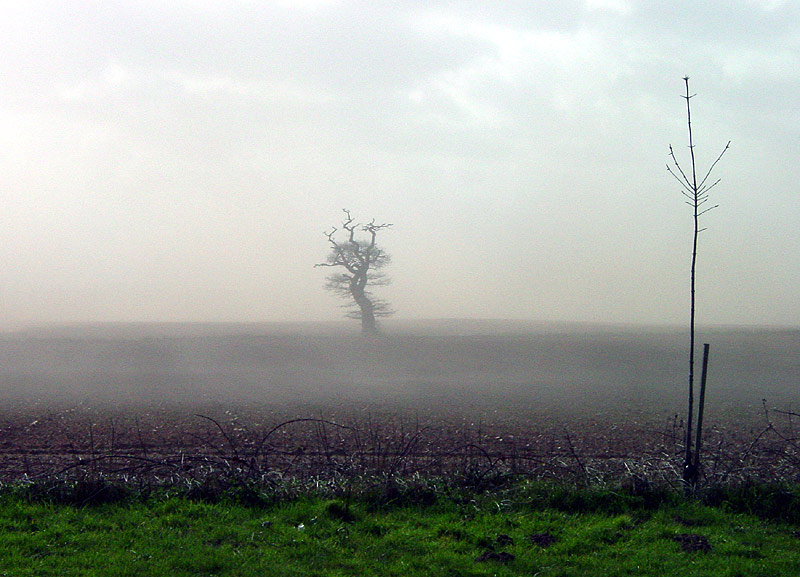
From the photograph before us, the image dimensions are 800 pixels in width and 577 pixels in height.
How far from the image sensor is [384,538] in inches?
275

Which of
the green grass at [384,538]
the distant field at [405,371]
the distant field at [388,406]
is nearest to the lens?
the green grass at [384,538]

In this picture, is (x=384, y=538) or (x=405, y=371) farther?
(x=405, y=371)

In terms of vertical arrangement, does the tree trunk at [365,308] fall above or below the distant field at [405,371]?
above

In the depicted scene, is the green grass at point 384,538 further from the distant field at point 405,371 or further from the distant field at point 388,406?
the distant field at point 405,371

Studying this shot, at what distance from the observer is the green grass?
6.20 m

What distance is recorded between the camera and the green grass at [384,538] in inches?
244

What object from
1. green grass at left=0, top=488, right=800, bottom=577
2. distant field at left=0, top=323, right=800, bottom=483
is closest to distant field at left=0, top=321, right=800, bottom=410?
distant field at left=0, top=323, right=800, bottom=483

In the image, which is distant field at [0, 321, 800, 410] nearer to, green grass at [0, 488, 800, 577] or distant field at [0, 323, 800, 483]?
distant field at [0, 323, 800, 483]

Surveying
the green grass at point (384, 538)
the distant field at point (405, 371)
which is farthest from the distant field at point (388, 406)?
the green grass at point (384, 538)

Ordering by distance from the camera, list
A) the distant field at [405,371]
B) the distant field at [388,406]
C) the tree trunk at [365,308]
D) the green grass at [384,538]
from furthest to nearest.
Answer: the tree trunk at [365,308] → the distant field at [405,371] → the distant field at [388,406] → the green grass at [384,538]

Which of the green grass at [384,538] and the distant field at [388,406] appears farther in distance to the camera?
the distant field at [388,406]

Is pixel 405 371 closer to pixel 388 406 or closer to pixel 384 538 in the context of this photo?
pixel 388 406

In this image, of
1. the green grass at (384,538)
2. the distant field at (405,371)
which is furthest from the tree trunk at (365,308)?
the green grass at (384,538)

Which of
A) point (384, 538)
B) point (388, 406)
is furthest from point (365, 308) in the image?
point (384, 538)
